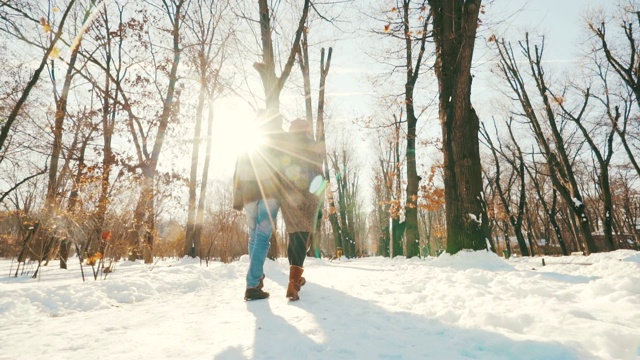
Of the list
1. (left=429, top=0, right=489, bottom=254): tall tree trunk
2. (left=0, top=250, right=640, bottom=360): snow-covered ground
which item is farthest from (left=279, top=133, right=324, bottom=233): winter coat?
(left=429, top=0, right=489, bottom=254): tall tree trunk

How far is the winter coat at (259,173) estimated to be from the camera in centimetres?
318

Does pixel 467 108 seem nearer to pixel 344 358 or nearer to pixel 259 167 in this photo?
pixel 259 167

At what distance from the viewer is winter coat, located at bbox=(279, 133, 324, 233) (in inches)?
128

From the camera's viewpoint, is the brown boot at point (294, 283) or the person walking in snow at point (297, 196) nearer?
the brown boot at point (294, 283)

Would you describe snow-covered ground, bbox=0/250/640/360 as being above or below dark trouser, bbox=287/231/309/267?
below

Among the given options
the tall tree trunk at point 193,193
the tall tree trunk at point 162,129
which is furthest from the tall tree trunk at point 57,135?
the tall tree trunk at point 193,193

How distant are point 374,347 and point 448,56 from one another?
6583 mm

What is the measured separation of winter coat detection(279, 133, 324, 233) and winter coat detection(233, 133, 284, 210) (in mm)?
75

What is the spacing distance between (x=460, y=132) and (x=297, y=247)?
4.53m

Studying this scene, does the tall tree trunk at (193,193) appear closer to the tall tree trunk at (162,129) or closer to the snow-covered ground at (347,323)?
the tall tree trunk at (162,129)

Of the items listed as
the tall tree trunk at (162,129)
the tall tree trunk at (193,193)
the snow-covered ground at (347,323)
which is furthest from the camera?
the tall tree trunk at (193,193)

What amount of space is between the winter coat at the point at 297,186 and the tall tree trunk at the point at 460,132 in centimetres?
379

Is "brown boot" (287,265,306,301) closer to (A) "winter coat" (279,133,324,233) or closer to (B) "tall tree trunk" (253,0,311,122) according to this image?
(A) "winter coat" (279,133,324,233)

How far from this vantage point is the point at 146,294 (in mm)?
3672
